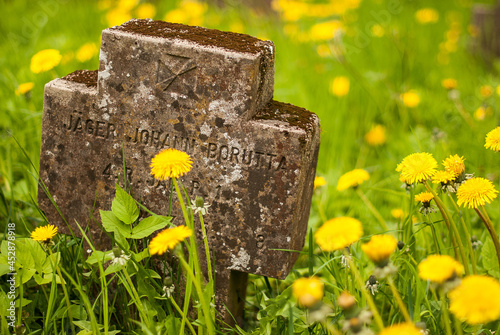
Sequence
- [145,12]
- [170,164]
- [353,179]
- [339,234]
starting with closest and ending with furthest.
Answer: [339,234] < [170,164] < [353,179] < [145,12]

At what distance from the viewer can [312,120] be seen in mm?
1780

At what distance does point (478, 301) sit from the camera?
3.31 feet

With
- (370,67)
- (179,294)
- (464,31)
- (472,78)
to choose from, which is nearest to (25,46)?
(370,67)

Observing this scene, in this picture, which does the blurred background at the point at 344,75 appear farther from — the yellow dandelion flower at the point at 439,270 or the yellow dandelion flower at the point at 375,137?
the yellow dandelion flower at the point at 439,270

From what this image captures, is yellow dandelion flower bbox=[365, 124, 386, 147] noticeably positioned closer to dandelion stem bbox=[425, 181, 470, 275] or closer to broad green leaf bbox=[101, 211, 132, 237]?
dandelion stem bbox=[425, 181, 470, 275]

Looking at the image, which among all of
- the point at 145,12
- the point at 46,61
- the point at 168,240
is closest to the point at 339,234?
the point at 168,240

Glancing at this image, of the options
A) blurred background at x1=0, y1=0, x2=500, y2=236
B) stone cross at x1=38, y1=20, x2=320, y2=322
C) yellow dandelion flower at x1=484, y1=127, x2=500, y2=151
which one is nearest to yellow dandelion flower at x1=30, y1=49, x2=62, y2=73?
blurred background at x1=0, y1=0, x2=500, y2=236

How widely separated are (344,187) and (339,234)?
2.98ft

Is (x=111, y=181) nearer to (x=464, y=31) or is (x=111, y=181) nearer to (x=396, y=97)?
(x=396, y=97)

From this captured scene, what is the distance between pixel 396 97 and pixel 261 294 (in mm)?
2391

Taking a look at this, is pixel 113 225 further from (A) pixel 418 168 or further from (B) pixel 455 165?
(B) pixel 455 165

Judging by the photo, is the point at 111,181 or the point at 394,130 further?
the point at 394,130

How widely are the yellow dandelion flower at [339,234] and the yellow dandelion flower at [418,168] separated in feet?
1.19

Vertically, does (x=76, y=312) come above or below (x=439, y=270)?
below
